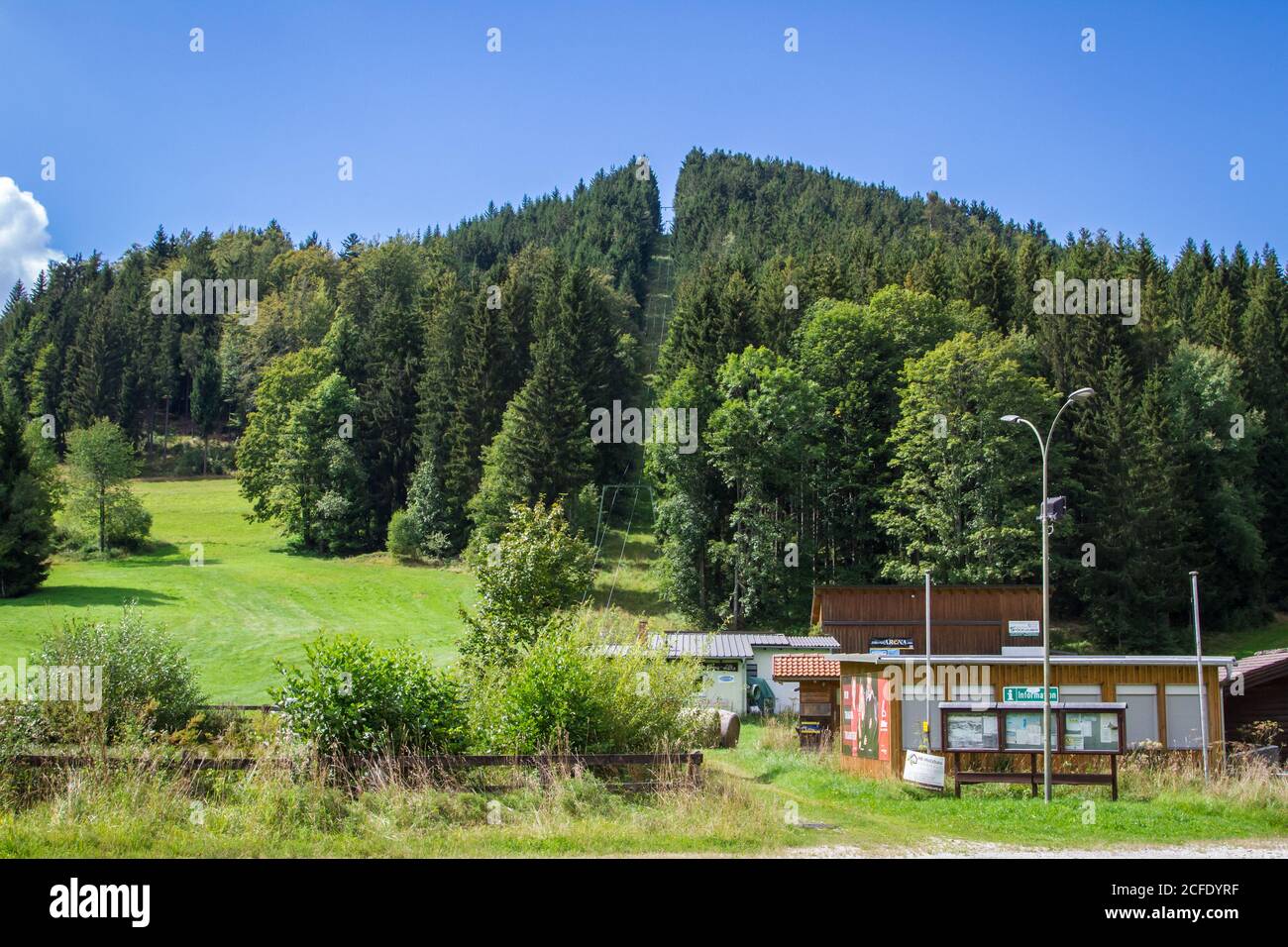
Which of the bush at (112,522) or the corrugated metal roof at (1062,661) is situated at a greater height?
the bush at (112,522)

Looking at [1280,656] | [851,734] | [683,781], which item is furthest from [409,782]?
[1280,656]

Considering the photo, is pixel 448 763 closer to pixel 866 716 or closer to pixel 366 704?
pixel 366 704

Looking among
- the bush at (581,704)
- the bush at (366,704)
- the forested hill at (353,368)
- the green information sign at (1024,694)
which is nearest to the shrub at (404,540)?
the forested hill at (353,368)

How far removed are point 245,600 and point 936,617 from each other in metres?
36.1

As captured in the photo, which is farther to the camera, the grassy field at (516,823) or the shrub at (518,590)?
the shrub at (518,590)

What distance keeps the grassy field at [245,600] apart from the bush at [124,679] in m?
20.2

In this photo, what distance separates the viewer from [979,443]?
52812mm

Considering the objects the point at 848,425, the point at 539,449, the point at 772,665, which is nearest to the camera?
the point at 772,665

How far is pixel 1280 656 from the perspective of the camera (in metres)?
27.6

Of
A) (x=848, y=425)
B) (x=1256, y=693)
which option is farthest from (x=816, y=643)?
(x=848, y=425)

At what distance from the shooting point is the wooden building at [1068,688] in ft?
81.4

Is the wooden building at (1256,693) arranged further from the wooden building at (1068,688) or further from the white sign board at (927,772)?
the white sign board at (927,772)

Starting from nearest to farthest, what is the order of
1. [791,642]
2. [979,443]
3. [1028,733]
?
[1028,733] → [791,642] → [979,443]

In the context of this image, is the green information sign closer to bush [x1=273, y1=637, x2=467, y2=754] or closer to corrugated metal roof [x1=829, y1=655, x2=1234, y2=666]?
corrugated metal roof [x1=829, y1=655, x2=1234, y2=666]
